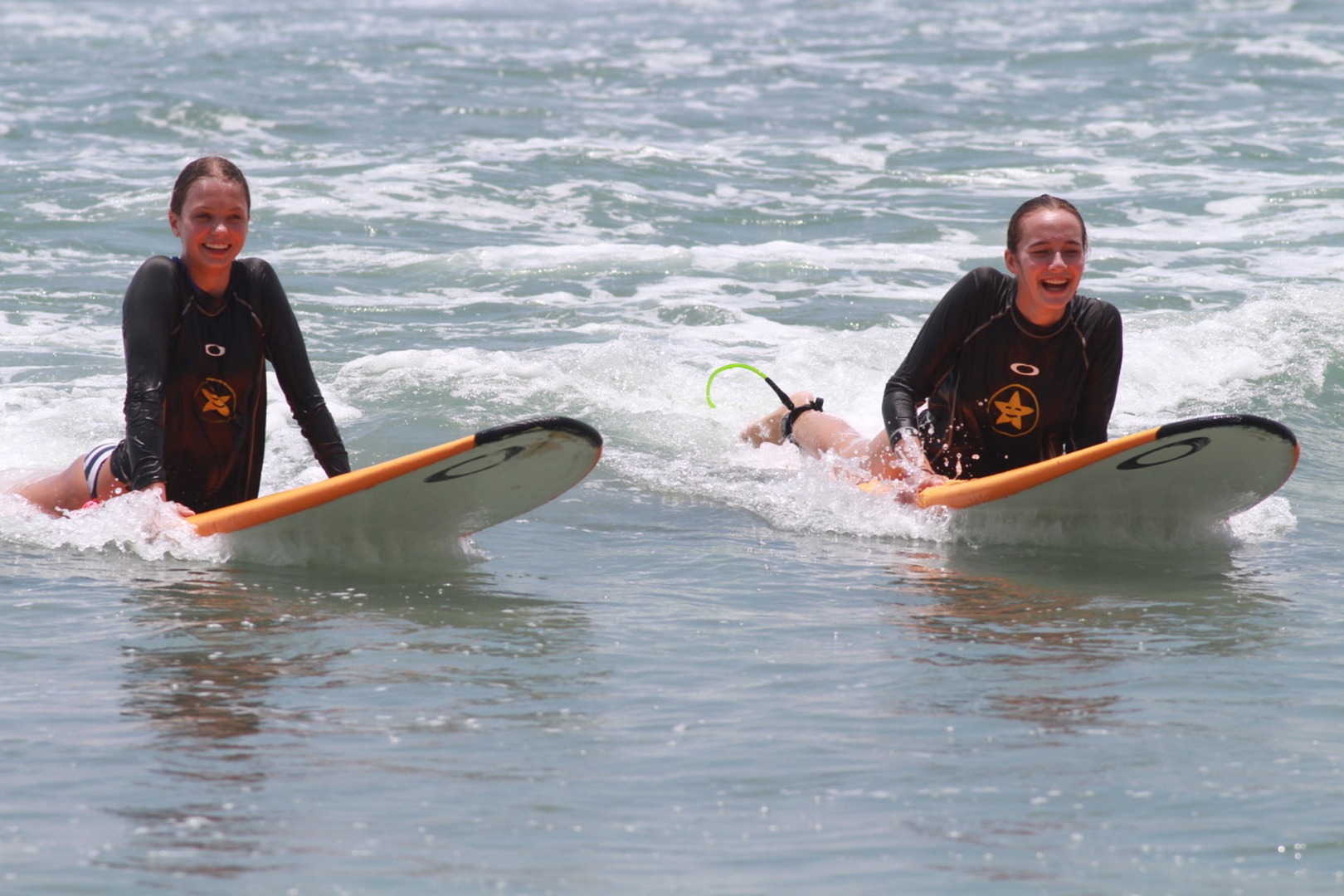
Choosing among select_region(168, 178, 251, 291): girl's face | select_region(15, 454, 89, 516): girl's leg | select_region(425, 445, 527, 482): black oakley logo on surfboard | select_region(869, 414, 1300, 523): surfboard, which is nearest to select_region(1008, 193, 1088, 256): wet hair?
select_region(869, 414, 1300, 523): surfboard

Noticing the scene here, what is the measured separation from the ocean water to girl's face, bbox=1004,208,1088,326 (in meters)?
0.86

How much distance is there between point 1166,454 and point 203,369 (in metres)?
3.12

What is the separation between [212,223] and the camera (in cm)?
488

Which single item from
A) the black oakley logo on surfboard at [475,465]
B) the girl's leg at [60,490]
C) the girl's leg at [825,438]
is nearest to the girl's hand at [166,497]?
the girl's leg at [60,490]

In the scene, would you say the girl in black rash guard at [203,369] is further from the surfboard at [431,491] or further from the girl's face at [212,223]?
the surfboard at [431,491]

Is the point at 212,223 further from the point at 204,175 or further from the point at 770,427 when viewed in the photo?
the point at 770,427

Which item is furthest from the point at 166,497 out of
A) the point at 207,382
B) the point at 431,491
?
the point at 431,491

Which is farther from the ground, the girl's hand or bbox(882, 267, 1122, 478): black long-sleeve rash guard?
bbox(882, 267, 1122, 478): black long-sleeve rash guard

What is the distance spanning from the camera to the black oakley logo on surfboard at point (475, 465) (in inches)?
190

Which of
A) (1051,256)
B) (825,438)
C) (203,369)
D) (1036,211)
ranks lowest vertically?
(825,438)

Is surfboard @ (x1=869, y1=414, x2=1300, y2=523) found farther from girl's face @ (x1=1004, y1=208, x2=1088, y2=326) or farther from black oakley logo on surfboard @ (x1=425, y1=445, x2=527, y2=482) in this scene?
black oakley logo on surfboard @ (x1=425, y1=445, x2=527, y2=482)

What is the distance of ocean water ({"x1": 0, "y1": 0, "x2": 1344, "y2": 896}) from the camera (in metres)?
2.97

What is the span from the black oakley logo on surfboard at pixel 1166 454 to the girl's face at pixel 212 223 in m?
2.94

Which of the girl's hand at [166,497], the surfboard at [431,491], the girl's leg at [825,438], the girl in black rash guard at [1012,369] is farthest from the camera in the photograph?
the girl's leg at [825,438]
